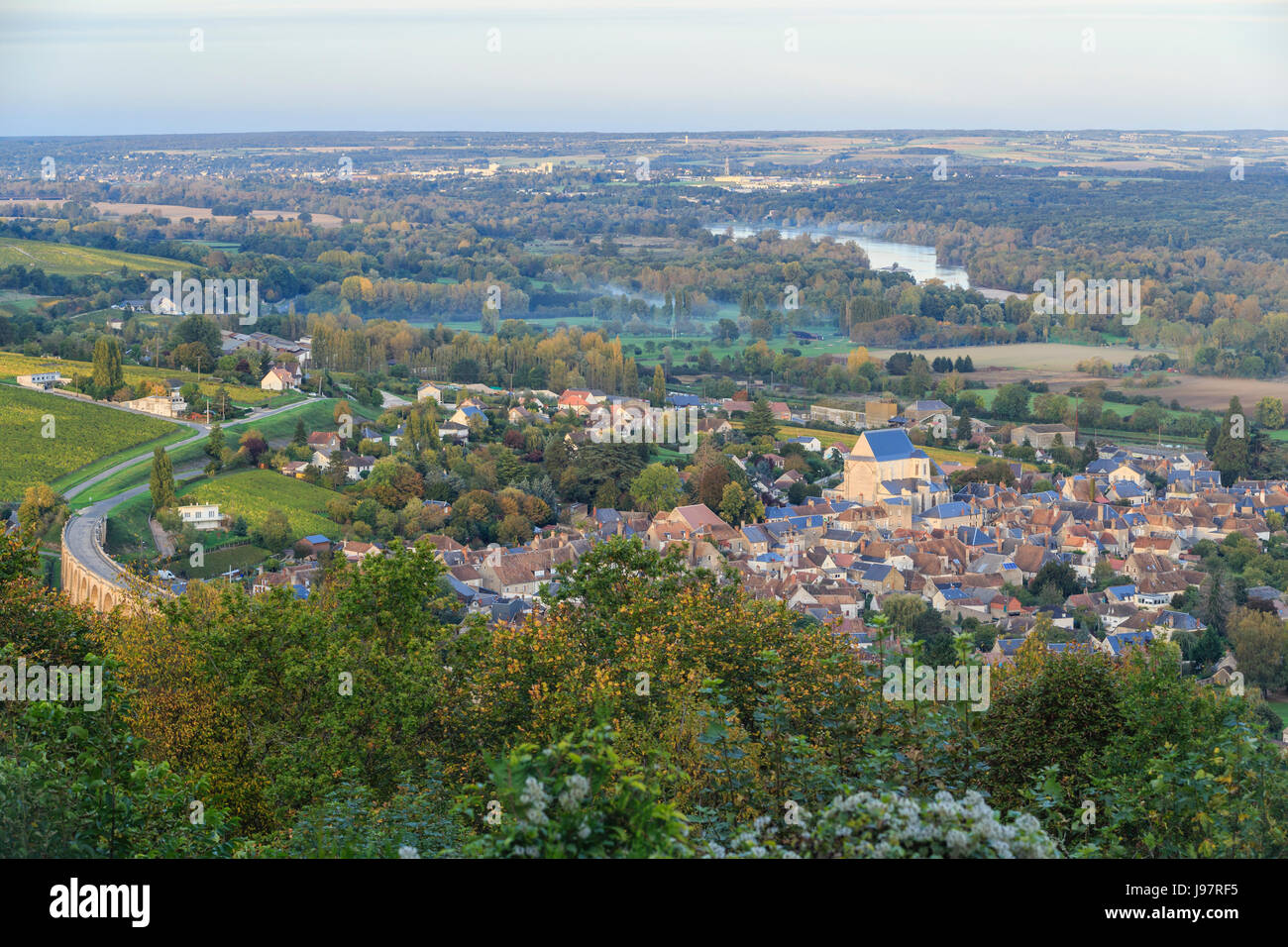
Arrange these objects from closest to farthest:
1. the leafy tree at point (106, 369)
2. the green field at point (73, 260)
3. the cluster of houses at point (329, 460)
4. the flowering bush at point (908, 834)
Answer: the flowering bush at point (908, 834)
the cluster of houses at point (329, 460)
the leafy tree at point (106, 369)
the green field at point (73, 260)

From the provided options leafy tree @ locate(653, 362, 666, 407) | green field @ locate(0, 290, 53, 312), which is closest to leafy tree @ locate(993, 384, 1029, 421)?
leafy tree @ locate(653, 362, 666, 407)

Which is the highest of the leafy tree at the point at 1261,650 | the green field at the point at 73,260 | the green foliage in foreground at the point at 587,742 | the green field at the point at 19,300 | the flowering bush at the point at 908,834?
the green field at the point at 73,260

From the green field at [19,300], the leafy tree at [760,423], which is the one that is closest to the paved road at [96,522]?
the leafy tree at [760,423]

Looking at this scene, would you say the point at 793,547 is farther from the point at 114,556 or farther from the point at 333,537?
the point at 114,556

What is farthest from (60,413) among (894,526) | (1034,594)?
(1034,594)

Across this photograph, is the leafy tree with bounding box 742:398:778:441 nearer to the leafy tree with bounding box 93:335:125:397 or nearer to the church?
the church

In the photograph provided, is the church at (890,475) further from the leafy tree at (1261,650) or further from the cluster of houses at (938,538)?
the leafy tree at (1261,650)

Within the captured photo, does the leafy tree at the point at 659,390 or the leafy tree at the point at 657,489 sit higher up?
the leafy tree at the point at 659,390
